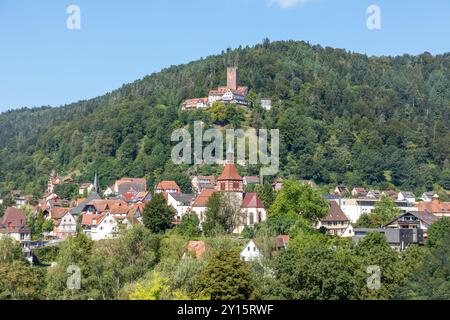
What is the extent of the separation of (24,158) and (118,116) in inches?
684

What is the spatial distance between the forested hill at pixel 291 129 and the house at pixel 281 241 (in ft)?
125

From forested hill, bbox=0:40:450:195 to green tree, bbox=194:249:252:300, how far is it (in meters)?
56.7

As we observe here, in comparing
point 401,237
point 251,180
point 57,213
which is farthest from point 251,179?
point 401,237

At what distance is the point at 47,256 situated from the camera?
170 feet

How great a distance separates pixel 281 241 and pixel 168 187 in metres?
35.6

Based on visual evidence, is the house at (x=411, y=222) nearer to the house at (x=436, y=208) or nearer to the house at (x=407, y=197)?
the house at (x=436, y=208)

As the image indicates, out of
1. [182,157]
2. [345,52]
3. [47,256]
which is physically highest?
[345,52]

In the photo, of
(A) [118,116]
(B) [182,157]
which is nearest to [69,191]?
(B) [182,157]

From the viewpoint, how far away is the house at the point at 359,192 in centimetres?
9012

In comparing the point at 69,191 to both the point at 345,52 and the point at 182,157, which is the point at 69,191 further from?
the point at 345,52

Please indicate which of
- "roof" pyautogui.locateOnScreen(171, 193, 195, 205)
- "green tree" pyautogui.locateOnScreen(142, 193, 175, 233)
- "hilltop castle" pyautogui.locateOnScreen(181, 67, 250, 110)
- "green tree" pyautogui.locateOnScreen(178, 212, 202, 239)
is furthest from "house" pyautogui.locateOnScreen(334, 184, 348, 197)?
"green tree" pyautogui.locateOnScreen(142, 193, 175, 233)

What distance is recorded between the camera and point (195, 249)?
45.0m

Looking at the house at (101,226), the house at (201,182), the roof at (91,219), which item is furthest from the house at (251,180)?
the house at (101,226)

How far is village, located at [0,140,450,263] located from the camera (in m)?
56.0
